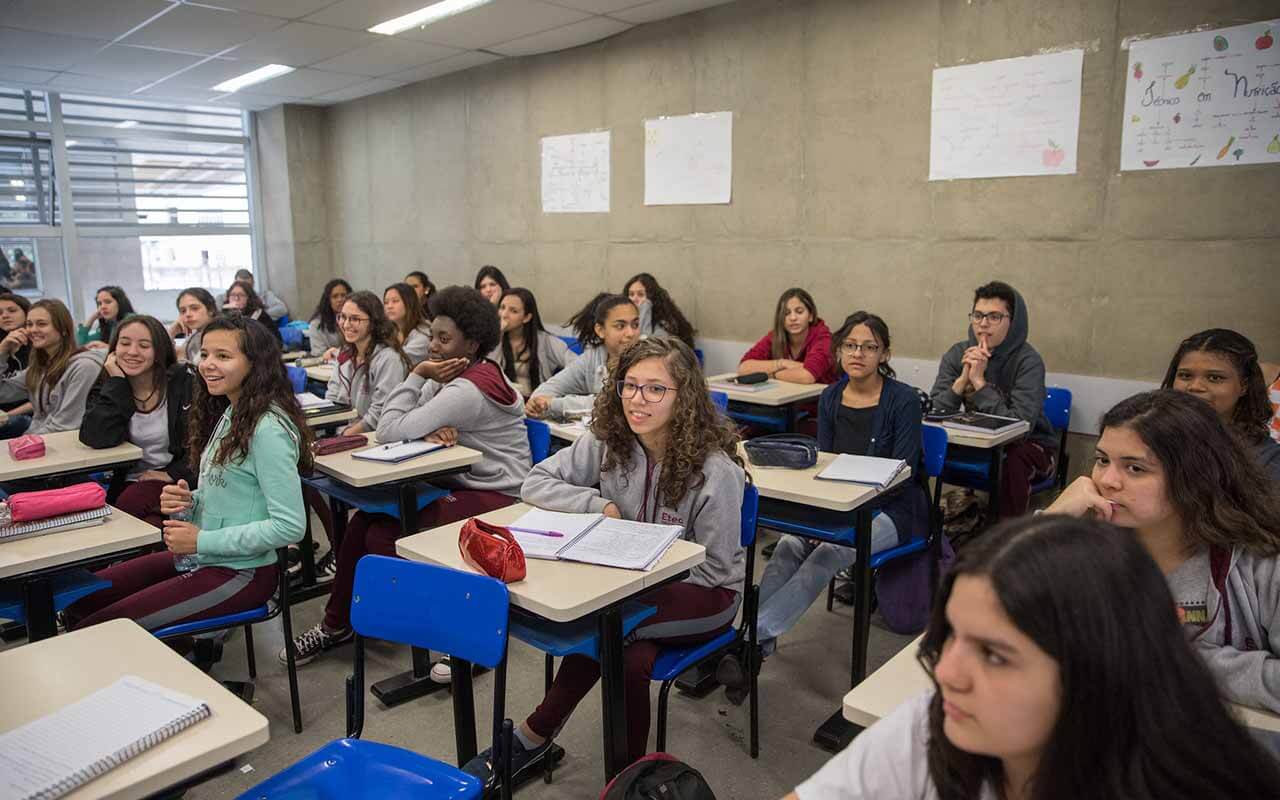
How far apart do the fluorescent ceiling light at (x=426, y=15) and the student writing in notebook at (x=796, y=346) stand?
9.02 ft

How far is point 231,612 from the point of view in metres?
2.48

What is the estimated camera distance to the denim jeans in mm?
2916

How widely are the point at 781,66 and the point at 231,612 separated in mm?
4455

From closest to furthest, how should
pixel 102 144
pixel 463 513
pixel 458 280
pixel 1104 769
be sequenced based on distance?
pixel 1104 769, pixel 463 513, pixel 458 280, pixel 102 144

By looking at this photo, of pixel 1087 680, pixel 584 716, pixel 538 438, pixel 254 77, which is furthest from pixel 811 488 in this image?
pixel 254 77

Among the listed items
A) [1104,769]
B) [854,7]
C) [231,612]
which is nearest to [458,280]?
[854,7]

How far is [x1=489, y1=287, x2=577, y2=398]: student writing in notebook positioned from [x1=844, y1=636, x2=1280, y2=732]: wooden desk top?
3725 mm

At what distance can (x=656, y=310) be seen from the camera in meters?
5.82

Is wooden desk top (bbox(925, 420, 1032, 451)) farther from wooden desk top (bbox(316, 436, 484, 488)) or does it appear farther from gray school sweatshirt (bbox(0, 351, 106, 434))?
gray school sweatshirt (bbox(0, 351, 106, 434))

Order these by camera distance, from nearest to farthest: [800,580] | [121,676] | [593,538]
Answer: [121,676] < [593,538] < [800,580]

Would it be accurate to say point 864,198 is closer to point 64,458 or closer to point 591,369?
point 591,369

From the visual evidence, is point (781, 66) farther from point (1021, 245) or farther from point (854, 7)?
point (1021, 245)

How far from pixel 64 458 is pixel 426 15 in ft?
12.6

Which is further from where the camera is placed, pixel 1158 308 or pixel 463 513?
pixel 1158 308
